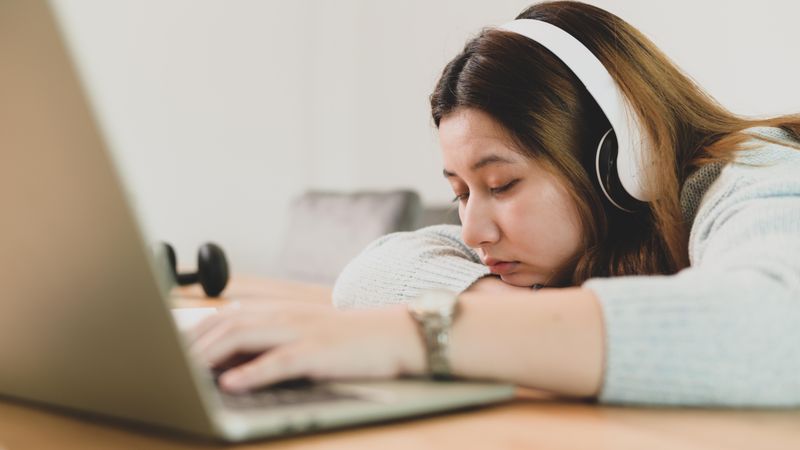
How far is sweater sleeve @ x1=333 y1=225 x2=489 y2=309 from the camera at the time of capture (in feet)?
3.44

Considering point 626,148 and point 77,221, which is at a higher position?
point 77,221

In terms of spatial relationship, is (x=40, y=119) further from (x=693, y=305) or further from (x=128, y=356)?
(x=693, y=305)

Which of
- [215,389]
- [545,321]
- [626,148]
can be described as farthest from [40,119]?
[626,148]

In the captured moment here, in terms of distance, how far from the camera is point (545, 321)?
1.74 ft

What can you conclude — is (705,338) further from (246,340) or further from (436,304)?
(246,340)

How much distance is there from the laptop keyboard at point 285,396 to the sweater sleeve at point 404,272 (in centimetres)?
53

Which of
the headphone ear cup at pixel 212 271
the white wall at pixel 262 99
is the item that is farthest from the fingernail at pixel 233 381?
the white wall at pixel 262 99

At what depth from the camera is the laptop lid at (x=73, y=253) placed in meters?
0.38

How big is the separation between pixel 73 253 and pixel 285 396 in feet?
0.49

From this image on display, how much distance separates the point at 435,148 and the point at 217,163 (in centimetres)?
111

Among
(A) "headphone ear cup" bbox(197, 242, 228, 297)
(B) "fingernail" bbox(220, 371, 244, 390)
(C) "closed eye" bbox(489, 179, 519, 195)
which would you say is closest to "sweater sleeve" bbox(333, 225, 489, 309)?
(C) "closed eye" bbox(489, 179, 519, 195)

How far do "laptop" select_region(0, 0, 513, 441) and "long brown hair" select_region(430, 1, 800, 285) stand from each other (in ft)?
1.94

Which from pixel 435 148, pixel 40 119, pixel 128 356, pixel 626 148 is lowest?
pixel 435 148

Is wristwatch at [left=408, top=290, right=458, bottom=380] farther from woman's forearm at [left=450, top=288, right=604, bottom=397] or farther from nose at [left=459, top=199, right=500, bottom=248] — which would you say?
nose at [left=459, top=199, right=500, bottom=248]
